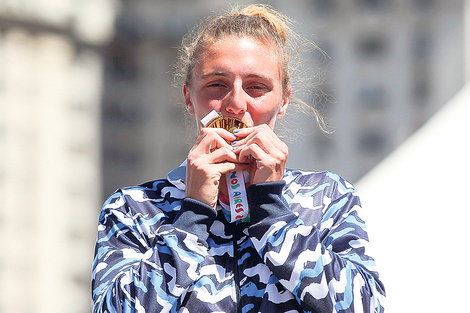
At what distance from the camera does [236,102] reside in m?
1.69

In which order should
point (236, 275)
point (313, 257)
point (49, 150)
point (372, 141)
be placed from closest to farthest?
point (313, 257), point (236, 275), point (49, 150), point (372, 141)

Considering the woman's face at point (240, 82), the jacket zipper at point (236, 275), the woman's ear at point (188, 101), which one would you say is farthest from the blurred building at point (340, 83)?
the jacket zipper at point (236, 275)

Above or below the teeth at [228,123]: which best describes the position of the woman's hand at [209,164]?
below

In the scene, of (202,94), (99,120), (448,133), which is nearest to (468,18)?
(448,133)

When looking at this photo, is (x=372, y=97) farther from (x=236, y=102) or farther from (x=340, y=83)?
(x=236, y=102)

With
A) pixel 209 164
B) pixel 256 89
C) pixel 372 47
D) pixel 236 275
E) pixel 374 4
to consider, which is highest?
pixel 374 4

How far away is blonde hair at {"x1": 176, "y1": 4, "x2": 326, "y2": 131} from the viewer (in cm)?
184

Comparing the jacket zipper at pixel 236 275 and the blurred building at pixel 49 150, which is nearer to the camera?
the jacket zipper at pixel 236 275

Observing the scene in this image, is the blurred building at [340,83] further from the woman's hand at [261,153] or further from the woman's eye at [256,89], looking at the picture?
the woman's hand at [261,153]

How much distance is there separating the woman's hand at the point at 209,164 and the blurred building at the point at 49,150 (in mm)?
2990

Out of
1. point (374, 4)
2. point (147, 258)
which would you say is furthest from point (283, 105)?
point (374, 4)

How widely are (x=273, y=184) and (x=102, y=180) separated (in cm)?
350

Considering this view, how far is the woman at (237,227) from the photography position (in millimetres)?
1448

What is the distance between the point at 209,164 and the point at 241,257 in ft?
0.86
